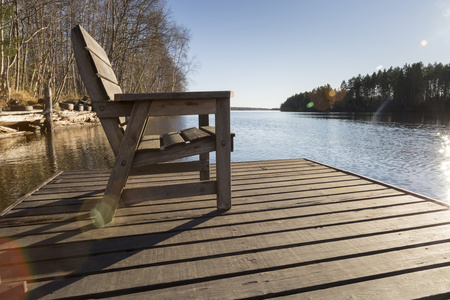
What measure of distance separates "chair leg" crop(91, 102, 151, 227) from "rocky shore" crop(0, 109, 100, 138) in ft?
35.4

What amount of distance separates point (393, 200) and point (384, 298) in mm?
1519

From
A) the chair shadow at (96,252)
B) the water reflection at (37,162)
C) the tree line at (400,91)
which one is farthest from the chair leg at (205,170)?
the tree line at (400,91)

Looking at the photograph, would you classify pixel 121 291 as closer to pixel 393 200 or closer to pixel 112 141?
pixel 112 141

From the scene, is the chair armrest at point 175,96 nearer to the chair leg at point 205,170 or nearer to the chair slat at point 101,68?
the chair slat at point 101,68

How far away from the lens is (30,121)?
11562 millimetres

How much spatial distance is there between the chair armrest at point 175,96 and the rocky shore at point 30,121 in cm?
1092

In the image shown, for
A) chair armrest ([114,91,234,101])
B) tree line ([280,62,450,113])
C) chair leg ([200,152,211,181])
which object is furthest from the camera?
tree line ([280,62,450,113])

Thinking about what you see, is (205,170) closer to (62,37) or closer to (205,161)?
(205,161)

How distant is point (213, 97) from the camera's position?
6.50ft

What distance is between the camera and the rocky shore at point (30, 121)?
10.3 meters

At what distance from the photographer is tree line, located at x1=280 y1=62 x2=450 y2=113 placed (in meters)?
52.8

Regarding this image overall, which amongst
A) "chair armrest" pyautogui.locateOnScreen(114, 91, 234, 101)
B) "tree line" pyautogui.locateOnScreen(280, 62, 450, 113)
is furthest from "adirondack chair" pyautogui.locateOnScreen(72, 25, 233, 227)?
"tree line" pyautogui.locateOnScreen(280, 62, 450, 113)

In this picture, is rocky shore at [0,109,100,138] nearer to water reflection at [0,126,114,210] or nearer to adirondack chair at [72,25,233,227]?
water reflection at [0,126,114,210]

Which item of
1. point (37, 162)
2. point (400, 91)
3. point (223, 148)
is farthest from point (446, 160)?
point (400, 91)
